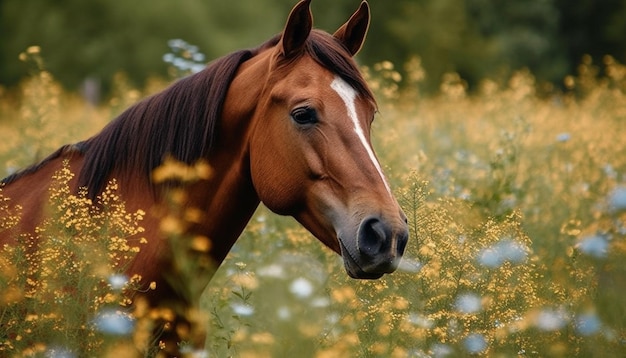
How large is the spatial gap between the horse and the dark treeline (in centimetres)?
933

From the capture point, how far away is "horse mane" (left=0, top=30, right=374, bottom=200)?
3365mm

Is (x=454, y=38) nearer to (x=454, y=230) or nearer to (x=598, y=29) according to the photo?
(x=598, y=29)

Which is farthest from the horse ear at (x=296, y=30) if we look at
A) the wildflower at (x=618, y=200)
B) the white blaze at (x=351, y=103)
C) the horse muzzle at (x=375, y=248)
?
the wildflower at (x=618, y=200)

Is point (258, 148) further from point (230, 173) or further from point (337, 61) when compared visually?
point (337, 61)

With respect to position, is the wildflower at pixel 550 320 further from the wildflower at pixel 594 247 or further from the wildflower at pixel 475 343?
the wildflower at pixel 594 247

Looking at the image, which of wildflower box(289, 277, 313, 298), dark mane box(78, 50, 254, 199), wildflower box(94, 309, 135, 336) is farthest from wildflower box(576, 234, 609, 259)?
wildflower box(94, 309, 135, 336)

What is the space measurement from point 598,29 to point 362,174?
3308 cm

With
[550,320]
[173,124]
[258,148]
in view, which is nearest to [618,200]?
[550,320]

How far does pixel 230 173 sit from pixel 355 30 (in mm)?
816

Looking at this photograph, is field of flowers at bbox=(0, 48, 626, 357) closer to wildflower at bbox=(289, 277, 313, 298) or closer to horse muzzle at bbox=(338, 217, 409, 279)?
wildflower at bbox=(289, 277, 313, 298)

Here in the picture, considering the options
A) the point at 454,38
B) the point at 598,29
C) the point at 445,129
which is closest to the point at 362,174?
the point at 445,129

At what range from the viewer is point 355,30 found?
3.61 m

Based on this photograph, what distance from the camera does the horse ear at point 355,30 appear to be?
3.55 meters

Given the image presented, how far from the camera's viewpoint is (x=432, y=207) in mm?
3664
